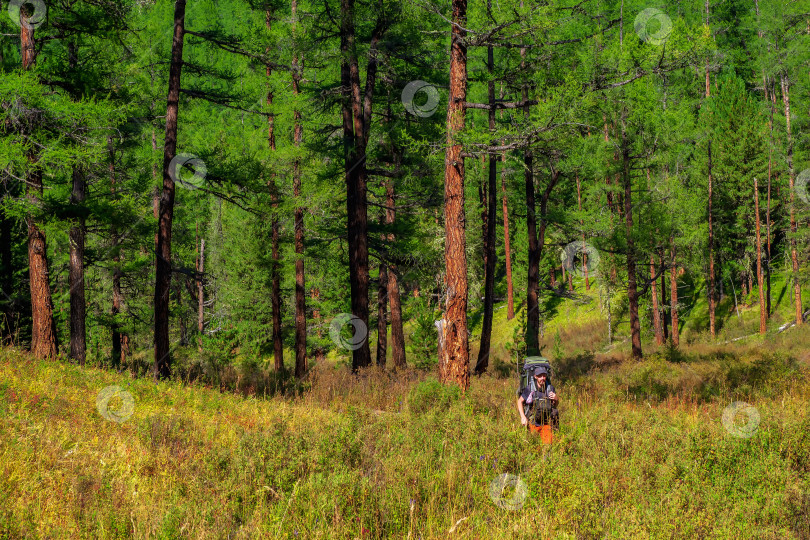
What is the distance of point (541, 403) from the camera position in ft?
19.1

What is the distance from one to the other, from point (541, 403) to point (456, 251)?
3296 mm

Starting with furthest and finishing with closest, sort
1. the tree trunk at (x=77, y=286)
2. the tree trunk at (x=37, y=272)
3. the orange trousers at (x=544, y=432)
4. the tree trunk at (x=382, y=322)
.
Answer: the tree trunk at (x=382, y=322) → the tree trunk at (x=77, y=286) → the tree trunk at (x=37, y=272) → the orange trousers at (x=544, y=432)

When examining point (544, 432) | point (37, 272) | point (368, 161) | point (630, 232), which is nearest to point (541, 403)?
point (544, 432)

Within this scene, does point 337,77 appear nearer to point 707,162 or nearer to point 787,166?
point 707,162

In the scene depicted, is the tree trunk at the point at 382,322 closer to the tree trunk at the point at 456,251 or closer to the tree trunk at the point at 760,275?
the tree trunk at the point at 456,251

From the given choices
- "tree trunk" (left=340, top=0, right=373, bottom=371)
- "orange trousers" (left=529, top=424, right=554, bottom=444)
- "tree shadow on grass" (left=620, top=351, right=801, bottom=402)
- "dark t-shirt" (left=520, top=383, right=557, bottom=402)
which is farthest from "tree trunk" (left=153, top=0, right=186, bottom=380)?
"tree shadow on grass" (left=620, top=351, right=801, bottom=402)

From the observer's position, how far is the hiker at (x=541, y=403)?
5828mm

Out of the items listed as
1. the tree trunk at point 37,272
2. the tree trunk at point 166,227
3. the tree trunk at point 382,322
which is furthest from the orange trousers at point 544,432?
the tree trunk at point 382,322

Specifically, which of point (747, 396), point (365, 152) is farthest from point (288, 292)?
point (747, 396)

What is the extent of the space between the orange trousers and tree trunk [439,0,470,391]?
2.60 m

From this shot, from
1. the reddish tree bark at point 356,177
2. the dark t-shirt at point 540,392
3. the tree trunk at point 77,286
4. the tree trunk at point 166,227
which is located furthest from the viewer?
the reddish tree bark at point 356,177

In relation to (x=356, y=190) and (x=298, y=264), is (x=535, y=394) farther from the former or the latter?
(x=298, y=264)

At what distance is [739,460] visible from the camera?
544 cm

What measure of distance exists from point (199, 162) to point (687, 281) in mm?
34394
